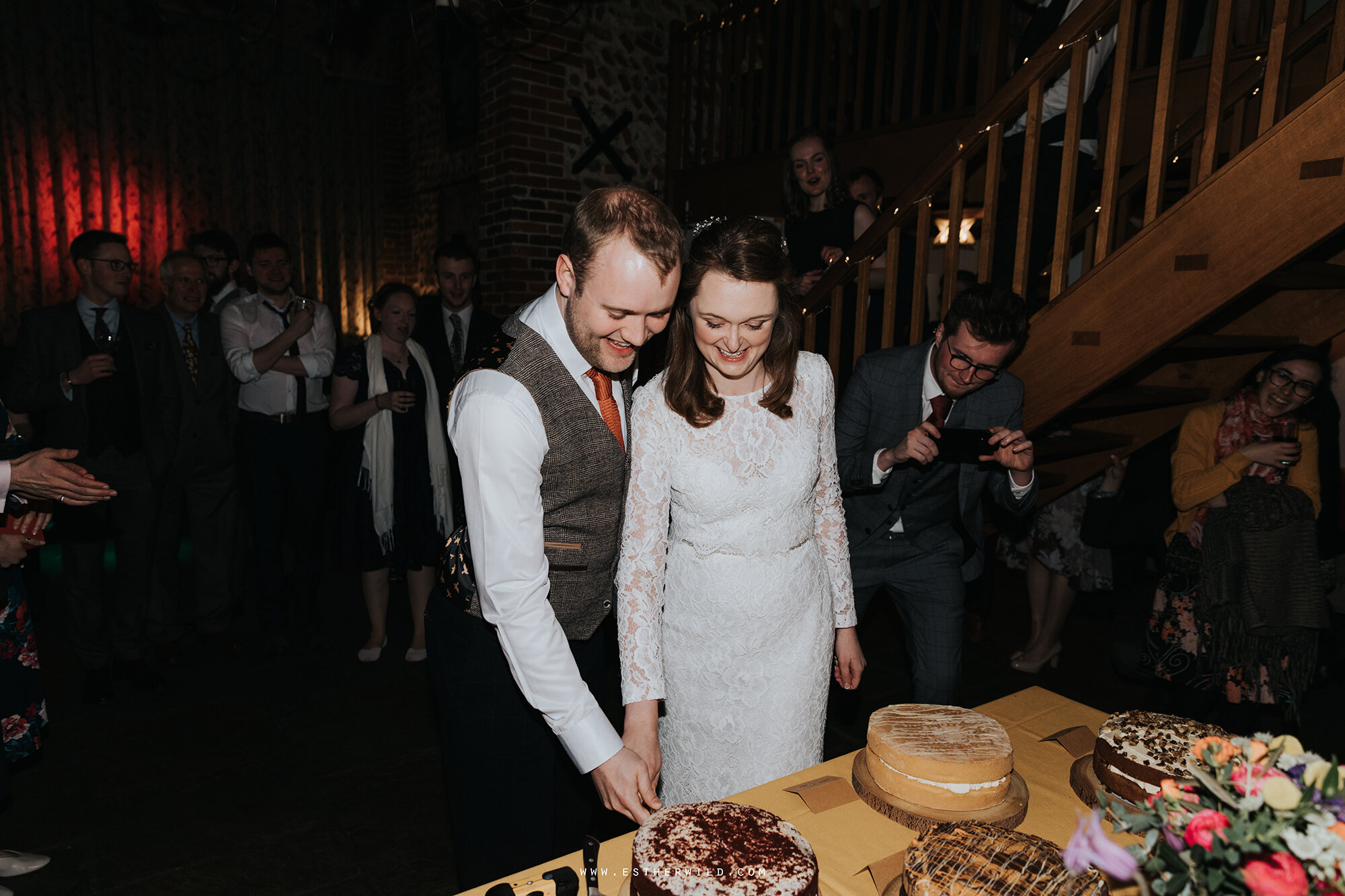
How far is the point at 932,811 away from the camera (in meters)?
1.20

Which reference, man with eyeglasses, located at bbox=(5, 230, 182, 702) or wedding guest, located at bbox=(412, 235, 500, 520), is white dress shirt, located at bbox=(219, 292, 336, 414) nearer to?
man with eyeglasses, located at bbox=(5, 230, 182, 702)

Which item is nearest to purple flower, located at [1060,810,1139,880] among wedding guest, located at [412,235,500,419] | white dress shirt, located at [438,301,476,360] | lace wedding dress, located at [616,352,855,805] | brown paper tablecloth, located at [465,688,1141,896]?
brown paper tablecloth, located at [465,688,1141,896]

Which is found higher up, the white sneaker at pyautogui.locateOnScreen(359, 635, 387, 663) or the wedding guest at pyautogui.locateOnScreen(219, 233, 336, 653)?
the wedding guest at pyautogui.locateOnScreen(219, 233, 336, 653)

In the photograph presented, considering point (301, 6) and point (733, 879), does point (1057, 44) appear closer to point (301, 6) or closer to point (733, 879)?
point (733, 879)

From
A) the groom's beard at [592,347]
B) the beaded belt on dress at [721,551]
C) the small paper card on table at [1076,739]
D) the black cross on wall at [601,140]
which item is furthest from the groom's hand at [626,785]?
the black cross on wall at [601,140]

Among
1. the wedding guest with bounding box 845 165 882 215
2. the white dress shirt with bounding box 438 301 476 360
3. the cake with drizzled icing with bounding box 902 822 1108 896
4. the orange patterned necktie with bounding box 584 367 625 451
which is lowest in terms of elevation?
the cake with drizzled icing with bounding box 902 822 1108 896

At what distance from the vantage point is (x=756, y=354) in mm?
1628

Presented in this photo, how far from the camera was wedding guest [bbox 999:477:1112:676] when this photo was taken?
12.0ft

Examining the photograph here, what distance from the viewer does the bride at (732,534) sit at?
156 cm

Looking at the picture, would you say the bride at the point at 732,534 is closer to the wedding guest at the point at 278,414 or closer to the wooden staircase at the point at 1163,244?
the wooden staircase at the point at 1163,244

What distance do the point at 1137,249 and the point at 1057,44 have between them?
2.45 feet

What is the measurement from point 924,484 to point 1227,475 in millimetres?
1148

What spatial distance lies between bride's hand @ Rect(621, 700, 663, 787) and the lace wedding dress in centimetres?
23

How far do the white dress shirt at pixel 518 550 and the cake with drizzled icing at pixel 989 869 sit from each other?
497mm
